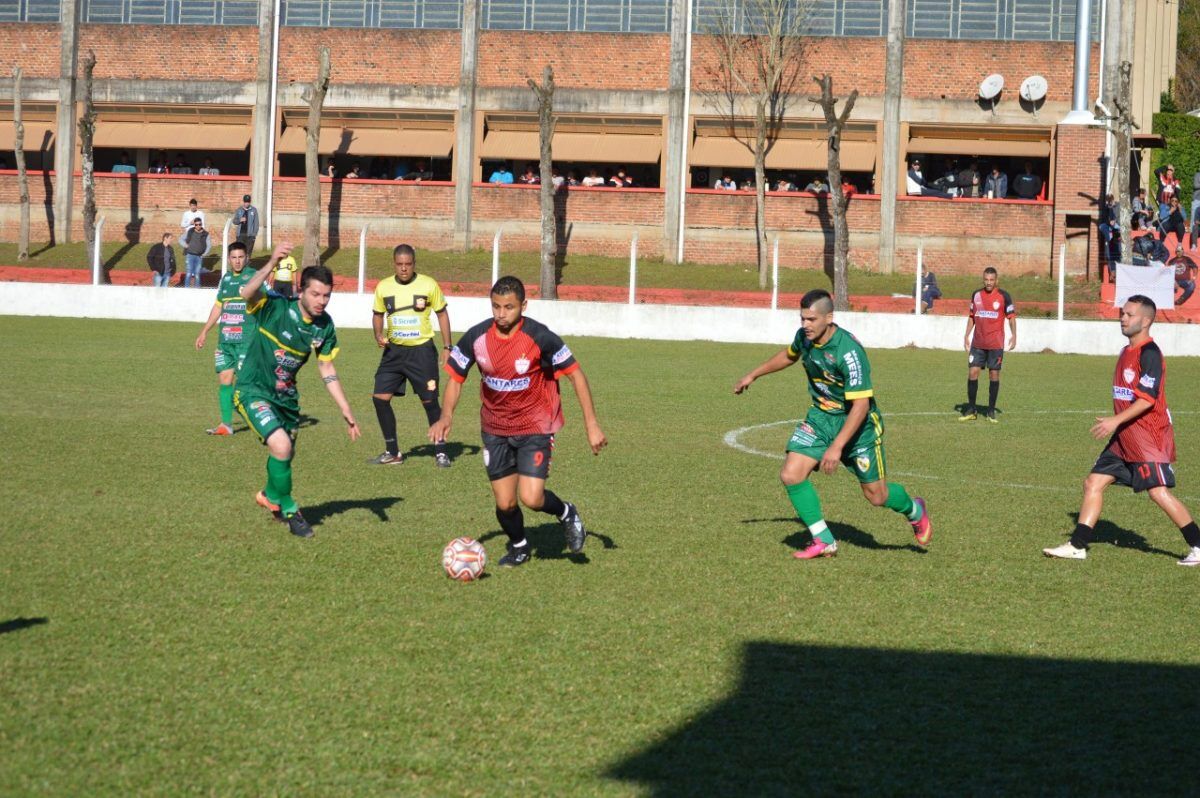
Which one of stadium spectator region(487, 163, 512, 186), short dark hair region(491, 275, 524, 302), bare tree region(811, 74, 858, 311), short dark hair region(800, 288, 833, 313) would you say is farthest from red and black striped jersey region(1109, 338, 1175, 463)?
stadium spectator region(487, 163, 512, 186)

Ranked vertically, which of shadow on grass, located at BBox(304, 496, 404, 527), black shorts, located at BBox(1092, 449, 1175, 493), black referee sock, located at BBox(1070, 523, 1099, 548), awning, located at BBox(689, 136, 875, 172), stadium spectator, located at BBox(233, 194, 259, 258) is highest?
awning, located at BBox(689, 136, 875, 172)

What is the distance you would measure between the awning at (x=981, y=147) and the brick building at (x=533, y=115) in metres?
0.07

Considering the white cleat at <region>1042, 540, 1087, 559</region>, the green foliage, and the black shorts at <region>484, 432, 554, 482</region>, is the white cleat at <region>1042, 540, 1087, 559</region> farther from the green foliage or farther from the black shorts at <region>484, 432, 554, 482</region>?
the green foliage

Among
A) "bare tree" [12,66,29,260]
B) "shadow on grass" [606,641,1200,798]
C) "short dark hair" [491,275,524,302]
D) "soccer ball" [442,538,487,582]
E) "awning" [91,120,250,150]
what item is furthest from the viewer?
"awning" [91,120,250,150]

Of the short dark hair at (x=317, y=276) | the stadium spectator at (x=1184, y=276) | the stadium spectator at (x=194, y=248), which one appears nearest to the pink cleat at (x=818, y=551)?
the short dark hair at (x=317, y=276)

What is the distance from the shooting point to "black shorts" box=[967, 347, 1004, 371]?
18750 mm

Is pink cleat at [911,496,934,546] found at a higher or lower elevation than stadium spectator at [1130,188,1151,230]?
lower

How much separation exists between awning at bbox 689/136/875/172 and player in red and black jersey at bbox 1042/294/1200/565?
33215 millimetres

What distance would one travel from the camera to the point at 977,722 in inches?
229

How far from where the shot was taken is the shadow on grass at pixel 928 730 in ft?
16.8

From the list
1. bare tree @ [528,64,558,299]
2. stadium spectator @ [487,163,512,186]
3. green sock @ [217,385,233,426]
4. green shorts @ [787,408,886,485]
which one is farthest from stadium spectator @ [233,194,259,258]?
green shorts @ [787,408,886,485]

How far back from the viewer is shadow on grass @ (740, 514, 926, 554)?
9.61 m

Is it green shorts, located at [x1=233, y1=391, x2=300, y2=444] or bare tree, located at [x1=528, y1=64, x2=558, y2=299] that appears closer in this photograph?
green shorts, located at [x1=233, y1=391, x2=300, y2=444]

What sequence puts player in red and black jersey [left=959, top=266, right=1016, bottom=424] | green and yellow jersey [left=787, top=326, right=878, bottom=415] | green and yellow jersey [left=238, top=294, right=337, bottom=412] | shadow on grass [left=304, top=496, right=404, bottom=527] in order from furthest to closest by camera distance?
1. player in red and black jersey [left=959, top=266, right=1016, bottom=424]
2. shadow on grass [left=304, top=496, right=404, bottom=527]
3. green and yellow jersey [left=238, top=294, right=337, bottom=412]
4. green and yellow jersey [left=787, top=326, right=878, bottom=415]
